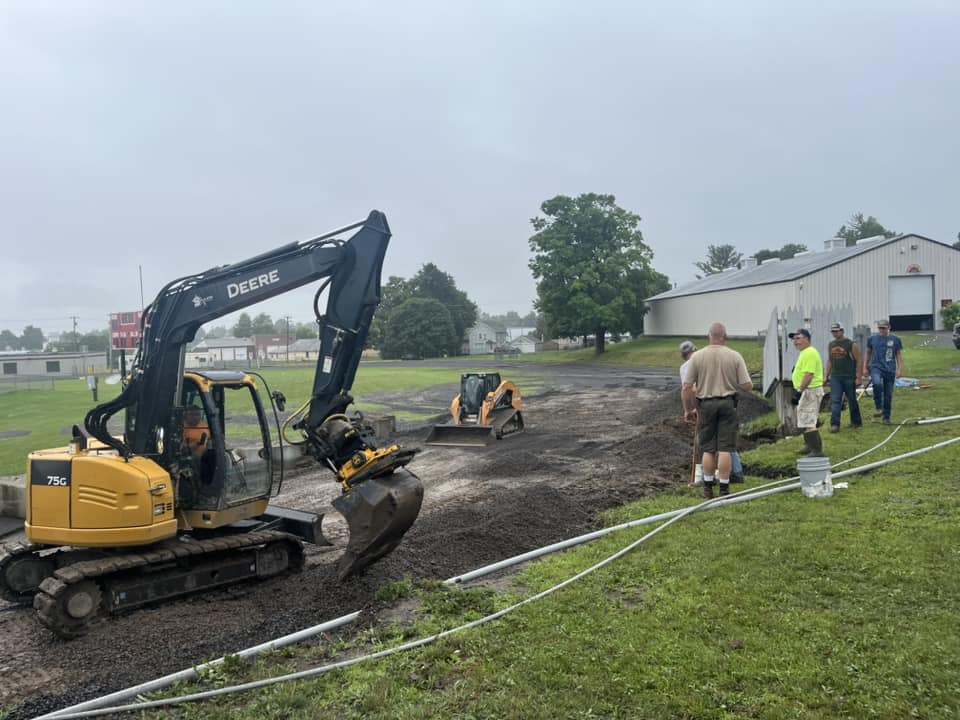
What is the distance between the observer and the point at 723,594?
4922 millimetres

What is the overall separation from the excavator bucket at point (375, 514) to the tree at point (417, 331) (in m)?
71.2

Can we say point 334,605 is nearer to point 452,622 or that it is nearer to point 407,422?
point 452,622

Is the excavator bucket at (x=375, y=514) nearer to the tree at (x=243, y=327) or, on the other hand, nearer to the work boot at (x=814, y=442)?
the work boot at (x=814, y=442)

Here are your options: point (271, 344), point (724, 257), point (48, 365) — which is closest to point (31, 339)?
point (271, 344)

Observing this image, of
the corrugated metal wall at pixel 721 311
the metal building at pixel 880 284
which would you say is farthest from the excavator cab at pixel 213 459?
the metal building at pixel 880 284

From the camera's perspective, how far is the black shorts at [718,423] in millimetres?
7680

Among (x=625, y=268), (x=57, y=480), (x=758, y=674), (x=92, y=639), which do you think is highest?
(x=625, y=268)

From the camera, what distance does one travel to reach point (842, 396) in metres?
11.0

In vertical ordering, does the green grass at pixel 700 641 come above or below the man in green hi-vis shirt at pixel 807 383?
below

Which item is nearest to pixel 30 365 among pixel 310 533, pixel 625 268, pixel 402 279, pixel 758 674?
pixel 402 279

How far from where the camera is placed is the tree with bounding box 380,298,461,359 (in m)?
77.3

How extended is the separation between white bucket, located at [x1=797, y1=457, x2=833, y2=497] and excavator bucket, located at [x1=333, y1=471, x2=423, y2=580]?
397 centimetres

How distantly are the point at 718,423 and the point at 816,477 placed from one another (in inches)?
45.6

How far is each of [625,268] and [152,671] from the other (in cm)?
5052
